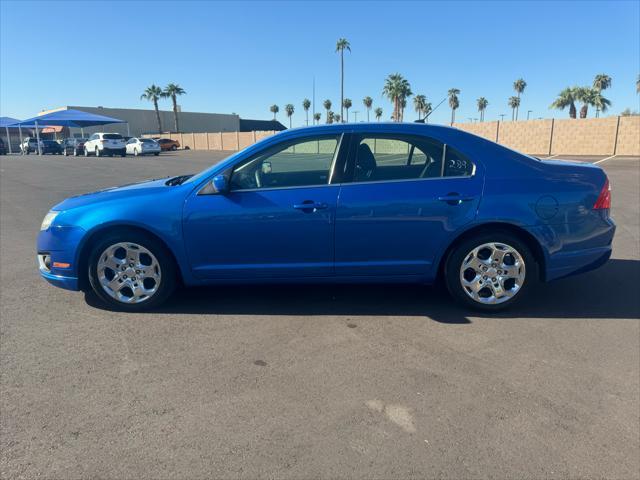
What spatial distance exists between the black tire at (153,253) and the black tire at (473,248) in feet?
7.96

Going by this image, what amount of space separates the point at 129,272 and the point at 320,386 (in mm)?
2119

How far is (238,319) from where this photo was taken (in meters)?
3.94

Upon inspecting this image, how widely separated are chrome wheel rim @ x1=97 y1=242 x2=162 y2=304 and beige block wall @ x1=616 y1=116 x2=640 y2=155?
3374 centimetres

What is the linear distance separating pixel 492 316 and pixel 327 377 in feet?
5.88

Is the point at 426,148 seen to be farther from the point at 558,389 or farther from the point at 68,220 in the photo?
the point at 68,220

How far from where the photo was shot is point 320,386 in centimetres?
291

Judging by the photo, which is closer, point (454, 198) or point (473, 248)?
point (454, 198)

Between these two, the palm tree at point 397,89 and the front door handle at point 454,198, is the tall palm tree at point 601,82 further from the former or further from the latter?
the front door handle at point 454,198

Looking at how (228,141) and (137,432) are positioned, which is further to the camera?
(228,141)

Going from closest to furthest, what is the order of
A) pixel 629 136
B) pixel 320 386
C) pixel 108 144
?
pixel 320 386
pixel 629 136
pixel 108 144

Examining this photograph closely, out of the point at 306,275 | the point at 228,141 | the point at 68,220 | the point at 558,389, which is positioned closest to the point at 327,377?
the point at 306,275

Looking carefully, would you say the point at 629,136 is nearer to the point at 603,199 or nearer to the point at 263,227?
the point at 603,199

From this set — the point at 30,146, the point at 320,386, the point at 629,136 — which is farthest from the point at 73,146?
the point at 320,386

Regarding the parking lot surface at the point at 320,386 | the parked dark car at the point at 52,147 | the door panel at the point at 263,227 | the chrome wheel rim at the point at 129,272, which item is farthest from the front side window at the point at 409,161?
the parked dark car at the point at 52,147
